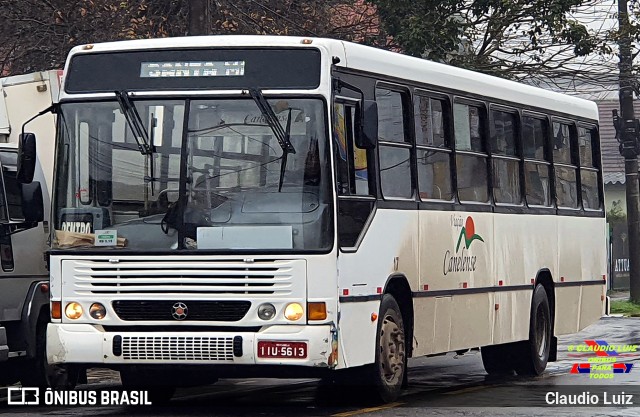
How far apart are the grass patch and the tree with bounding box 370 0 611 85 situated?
7207 mm

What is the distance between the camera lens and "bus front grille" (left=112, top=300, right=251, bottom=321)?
11195 millimetres

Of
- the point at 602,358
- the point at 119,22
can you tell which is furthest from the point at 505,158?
the point at 119,22

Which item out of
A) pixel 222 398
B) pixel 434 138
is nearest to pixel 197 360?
pixel 222 398

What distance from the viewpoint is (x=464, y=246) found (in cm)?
1422

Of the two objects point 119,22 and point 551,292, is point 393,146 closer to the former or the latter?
point 551,292

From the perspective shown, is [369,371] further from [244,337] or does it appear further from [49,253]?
[49,253]

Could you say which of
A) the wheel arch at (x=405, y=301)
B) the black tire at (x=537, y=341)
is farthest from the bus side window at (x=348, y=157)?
the black tire at (x=537, y=341)

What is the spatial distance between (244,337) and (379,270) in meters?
1.57

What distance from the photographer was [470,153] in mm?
14516

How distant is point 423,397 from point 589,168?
587 centimetres

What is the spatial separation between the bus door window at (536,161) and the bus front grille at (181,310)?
5.71m

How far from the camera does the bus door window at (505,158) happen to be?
599 inches

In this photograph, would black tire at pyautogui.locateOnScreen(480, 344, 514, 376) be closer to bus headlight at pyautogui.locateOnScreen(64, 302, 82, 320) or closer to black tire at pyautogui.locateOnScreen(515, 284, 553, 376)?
black tire at pyautogui.locateOnScreen(515, 284, 553, 376)

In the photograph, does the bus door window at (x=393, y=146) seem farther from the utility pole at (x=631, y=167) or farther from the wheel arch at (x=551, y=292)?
the utility pole at (x=631, y=167)
